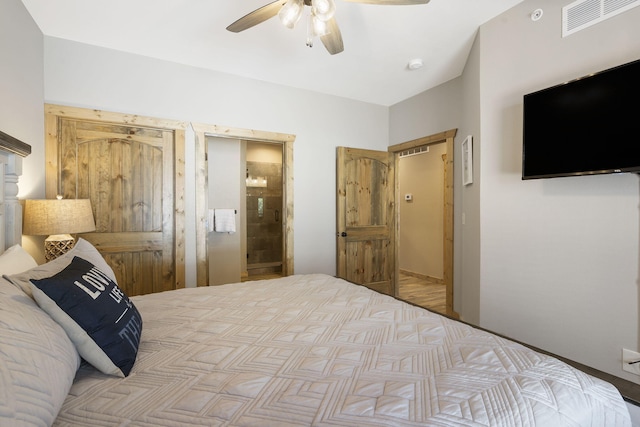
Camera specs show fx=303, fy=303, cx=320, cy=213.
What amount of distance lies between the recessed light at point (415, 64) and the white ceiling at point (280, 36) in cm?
5

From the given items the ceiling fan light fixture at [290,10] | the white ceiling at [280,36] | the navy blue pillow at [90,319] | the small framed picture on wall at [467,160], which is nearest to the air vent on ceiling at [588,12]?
the white ceiling at [280,36]

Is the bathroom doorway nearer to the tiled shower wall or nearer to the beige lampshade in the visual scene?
the tiled shower wall

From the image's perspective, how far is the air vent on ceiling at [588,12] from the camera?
1761mm

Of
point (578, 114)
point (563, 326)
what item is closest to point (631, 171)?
point (578, 114)

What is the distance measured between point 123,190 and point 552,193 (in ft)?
11.5

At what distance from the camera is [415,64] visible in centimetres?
302

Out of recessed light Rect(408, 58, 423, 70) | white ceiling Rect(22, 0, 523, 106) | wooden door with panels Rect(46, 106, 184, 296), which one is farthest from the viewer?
recessed light Rect(408, 58, 423, 70)

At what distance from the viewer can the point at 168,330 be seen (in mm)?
1320

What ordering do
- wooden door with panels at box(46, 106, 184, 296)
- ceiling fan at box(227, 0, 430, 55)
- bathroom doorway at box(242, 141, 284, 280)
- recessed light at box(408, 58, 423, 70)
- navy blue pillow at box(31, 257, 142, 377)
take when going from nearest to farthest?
navy blue pillow at box(31, 257, 142, 377)
ceiling fan at box(227, 0, 430, 55)
wooden door with panels at box(46, 106, 184, 296)
recessed light at box(408, 58, 423, 70)
bathroom doorway at box(242, 141, 284, 280)

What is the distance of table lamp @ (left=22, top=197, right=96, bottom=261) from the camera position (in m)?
1.99

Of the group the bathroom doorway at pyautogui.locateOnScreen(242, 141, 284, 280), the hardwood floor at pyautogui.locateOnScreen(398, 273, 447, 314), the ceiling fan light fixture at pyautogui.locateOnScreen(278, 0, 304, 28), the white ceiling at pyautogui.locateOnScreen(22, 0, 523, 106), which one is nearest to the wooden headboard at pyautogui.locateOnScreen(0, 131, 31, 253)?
the white ceiling at pyautogui.locateOnScreen(22, 0, 523, 106)

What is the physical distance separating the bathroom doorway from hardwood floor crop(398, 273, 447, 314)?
238 centimetres

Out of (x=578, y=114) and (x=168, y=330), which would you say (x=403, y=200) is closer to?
(x=578, y=114)

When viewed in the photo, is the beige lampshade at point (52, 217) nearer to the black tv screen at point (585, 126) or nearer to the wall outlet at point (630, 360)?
the black tv screen at point (585, 126)
